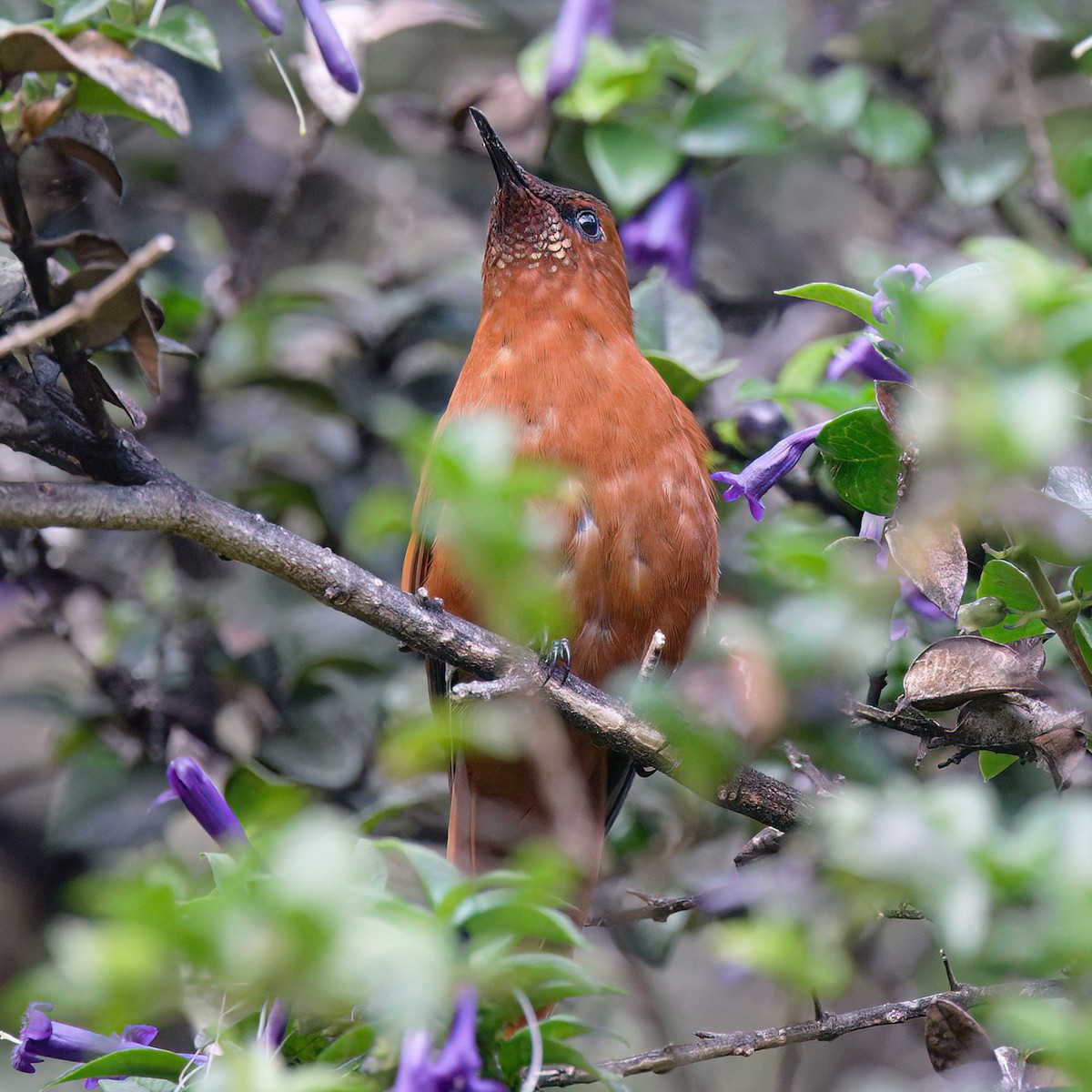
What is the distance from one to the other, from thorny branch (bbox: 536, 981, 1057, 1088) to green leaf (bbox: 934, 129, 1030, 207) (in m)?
2.05

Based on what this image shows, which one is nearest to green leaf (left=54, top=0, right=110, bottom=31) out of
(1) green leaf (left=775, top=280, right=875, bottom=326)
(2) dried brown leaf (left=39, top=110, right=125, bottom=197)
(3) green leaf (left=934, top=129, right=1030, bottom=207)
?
(2) dried brown leaf (left=39, top=110, right=125, bottom=197)

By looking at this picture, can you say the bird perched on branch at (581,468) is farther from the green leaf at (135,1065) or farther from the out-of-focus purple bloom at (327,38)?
the green leaf at (135,1065)

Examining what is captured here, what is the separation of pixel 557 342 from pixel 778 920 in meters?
1.80

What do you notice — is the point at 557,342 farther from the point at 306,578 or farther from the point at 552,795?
the point at 552,795

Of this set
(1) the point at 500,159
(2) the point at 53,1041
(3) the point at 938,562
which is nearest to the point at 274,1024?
(2) the point at 53,1041

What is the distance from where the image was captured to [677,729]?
1270mm

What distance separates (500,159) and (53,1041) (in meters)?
2.06

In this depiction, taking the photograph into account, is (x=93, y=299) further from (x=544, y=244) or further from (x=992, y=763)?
(x=544, y=244)

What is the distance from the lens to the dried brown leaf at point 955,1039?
1636 mm

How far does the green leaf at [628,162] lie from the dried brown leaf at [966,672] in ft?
5.30

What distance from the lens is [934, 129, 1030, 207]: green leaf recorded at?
129 inches

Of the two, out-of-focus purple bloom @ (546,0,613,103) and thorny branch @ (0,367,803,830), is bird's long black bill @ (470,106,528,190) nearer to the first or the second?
out-of-focus purple bloom @ (546,0,613,103)

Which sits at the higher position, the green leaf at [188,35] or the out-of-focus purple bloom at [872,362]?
the green leaf at [188,35]

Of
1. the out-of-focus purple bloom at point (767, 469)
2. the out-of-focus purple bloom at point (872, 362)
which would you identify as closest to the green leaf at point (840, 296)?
the out-of-focus purple bloom at point (872, 362)
